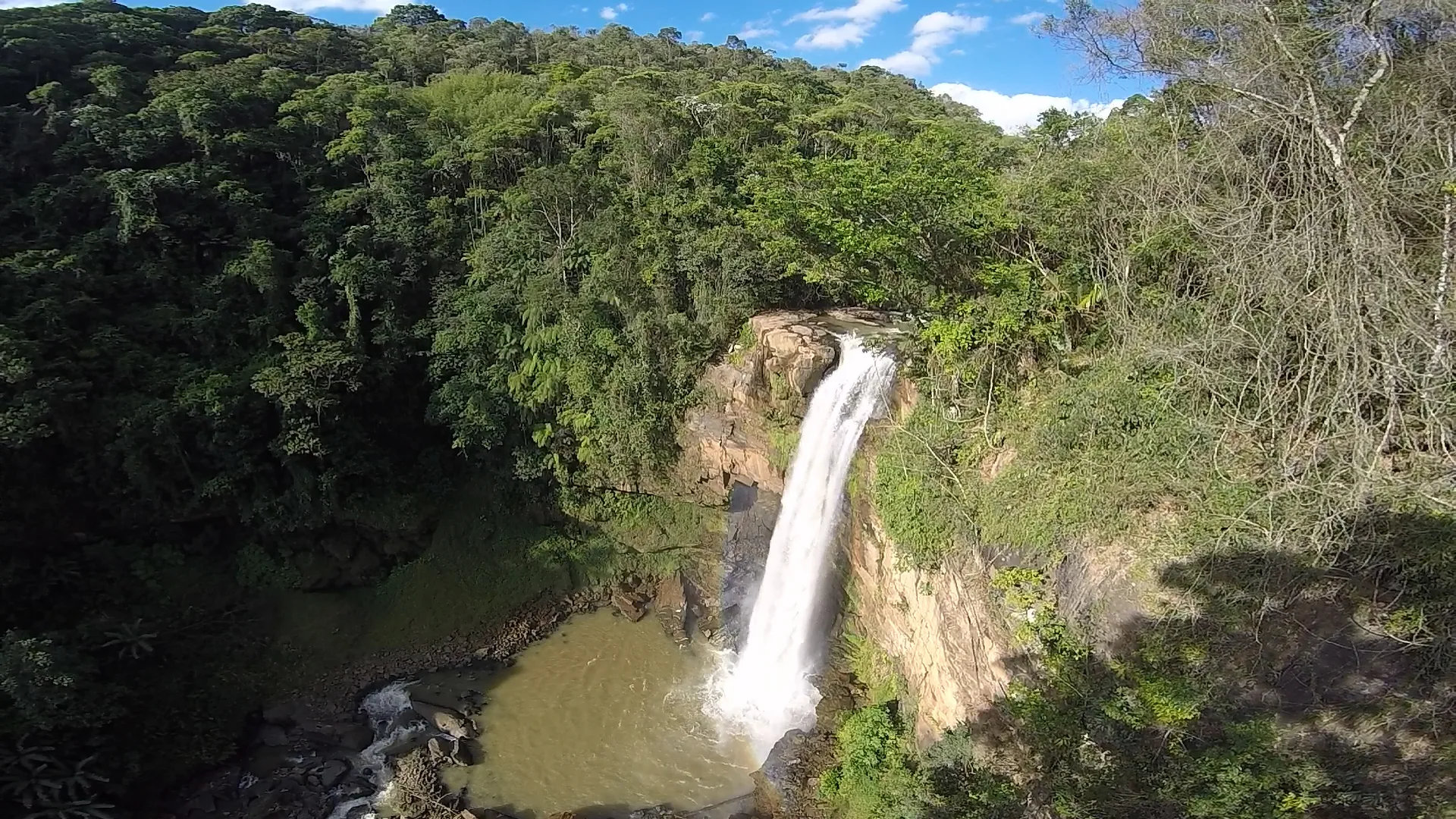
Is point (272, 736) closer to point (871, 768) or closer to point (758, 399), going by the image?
point (871, 768)

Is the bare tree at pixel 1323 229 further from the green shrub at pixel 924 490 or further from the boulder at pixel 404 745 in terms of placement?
the boulder at pixel 404 745

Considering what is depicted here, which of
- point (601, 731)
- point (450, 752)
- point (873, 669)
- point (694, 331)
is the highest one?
point (694, 331)

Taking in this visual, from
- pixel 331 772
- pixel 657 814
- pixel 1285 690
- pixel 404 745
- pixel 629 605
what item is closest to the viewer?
pixel 1285 690

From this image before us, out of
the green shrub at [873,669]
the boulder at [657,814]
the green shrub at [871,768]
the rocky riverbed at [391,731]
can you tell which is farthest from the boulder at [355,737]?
the green shrub at [873,669]

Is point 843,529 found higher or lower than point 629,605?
higher

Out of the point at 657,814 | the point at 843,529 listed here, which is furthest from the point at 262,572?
the point at 843,529

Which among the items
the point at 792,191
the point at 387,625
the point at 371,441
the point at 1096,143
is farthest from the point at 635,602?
the point at 1096,143
